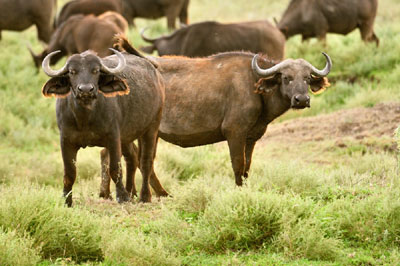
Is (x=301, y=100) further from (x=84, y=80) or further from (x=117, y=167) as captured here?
(x=84, y=80)

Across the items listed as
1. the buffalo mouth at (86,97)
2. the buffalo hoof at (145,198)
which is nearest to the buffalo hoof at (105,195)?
the buffalo hoof at (145,198)

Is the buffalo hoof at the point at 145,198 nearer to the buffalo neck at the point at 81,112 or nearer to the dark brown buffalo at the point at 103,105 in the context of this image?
the dark brown buffalo at the point at 103,105

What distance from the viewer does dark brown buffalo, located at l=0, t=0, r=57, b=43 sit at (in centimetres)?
1820

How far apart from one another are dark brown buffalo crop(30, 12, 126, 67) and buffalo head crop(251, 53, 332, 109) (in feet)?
22.6

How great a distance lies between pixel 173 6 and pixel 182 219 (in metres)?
13.8

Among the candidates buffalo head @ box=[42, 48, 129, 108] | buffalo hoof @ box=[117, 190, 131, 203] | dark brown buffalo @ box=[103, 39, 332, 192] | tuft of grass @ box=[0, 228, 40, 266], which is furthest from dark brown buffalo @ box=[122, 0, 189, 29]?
tuft of grass @ box=[0, 228, 40, 266]

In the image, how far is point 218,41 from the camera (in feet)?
53.3

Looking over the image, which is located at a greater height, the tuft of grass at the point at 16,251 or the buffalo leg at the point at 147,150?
the tuft of grass at the point at 16,251

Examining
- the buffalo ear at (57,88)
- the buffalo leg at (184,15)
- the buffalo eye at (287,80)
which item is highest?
the buffalo ear at (57,88)

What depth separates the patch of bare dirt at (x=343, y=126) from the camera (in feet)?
43.9

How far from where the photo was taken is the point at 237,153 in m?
9.73

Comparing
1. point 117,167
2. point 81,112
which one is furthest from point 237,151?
point 81,112

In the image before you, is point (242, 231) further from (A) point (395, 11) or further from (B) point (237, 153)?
(A) point (395, 11)

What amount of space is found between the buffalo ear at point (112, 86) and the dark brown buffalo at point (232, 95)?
1684 mm
